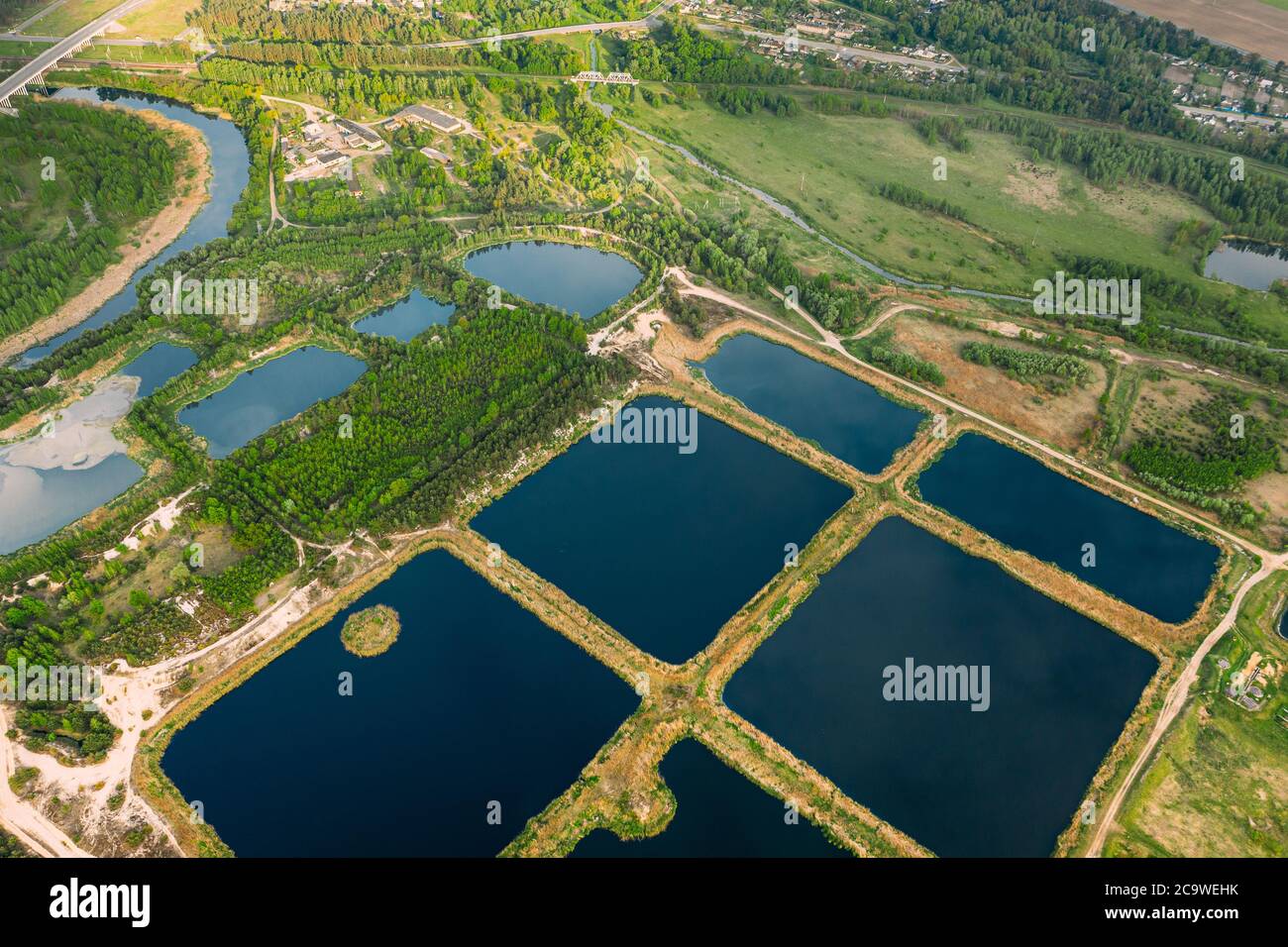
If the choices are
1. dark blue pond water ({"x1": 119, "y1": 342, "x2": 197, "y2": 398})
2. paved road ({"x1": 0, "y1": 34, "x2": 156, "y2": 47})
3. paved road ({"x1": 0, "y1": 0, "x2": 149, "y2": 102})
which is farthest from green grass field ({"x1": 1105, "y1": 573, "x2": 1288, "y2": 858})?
paved road ({"x1": 0, "y1": 34, "x2": 156, "y2": 47})

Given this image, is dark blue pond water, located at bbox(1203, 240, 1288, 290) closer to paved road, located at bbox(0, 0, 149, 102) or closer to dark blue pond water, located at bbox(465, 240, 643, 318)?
dark blue pond water, located at bbox(465, 240, 643, 318)

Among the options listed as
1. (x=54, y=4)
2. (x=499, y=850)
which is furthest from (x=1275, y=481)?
(x=54, y=4)

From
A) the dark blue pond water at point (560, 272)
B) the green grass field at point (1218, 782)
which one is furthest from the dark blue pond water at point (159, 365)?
the green grass field at point (1218, 782)

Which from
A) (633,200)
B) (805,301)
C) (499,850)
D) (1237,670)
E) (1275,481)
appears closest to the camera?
(499,850)

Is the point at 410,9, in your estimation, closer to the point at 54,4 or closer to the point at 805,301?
the point at 54,4

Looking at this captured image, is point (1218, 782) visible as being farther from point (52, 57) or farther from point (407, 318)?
point (52, 57)

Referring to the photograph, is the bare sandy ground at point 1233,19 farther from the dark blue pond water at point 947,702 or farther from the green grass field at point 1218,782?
the dark blue pond water at point 947,702

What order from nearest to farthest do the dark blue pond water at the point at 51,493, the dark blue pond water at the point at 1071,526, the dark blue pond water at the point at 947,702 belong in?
1. the dark blue pond water at the point at 947,702
2. the dark blue pond water at the point at 1071,526
3. the dark blue pond water at the point at 51,493
